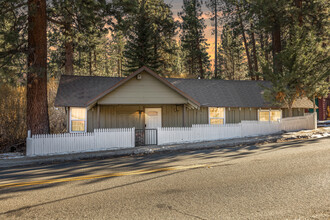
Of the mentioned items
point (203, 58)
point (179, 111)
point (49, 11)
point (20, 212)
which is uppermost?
point (203, 58)

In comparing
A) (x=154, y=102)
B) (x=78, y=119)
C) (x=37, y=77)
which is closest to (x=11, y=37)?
(x=37, y=77)

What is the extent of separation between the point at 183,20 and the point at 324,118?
2624 cm

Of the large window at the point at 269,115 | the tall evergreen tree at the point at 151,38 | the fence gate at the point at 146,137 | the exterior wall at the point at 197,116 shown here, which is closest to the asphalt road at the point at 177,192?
the fence gate at the point at 146,137

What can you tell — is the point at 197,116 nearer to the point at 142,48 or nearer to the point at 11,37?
the point at 11,37

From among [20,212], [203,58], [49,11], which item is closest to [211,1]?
[203,58]

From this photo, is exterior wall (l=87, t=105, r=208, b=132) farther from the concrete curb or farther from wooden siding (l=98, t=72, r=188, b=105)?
the concrete curb

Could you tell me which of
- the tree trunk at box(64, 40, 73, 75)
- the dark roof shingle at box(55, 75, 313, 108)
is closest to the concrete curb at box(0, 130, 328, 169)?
the dark roof shingle at box(55, 75, 313, 108)

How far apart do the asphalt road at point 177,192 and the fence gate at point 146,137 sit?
6.94 metres

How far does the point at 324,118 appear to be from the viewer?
110ft

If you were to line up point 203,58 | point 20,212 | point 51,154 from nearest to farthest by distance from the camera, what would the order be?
point 20,212 → point 51,154 → point 203,58

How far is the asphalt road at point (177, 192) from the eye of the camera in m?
4.63

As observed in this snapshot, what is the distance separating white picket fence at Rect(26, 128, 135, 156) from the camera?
1288 cm

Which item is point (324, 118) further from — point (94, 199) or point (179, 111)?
point (94, 199)

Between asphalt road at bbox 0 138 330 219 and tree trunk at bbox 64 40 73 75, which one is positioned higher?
tree trunk at bbox 64 40 73 75
